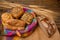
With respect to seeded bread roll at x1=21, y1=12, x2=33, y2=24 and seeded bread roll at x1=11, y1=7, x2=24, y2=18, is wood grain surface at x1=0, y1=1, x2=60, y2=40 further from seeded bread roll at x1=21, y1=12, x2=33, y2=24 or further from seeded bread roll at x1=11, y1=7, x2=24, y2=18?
seeded bread roll at x1=11, y1=7, x2=24, y2=18

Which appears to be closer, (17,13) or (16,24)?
(16,24)

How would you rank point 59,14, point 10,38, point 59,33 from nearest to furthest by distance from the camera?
point 10,38, point 59,33, point 59,14

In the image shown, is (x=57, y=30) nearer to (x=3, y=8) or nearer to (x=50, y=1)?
(x=50, y=1)

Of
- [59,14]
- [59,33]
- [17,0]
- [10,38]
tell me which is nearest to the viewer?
[10,38]

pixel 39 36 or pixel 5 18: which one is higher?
pixel 5 18

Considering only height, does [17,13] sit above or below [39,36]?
above

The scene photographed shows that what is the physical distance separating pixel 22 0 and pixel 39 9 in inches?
10.1

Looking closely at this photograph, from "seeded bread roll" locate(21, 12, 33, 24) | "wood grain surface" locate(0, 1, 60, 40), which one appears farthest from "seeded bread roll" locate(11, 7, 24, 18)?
"wood grain surface" locate(0, 1, 60, 40)

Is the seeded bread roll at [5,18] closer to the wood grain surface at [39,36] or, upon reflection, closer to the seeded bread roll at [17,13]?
the seeded bread roll at [17,13]

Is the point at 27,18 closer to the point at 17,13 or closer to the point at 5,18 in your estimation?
the point at 17,13

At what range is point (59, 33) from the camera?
1.61 metres

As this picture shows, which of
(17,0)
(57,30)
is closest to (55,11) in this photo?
(57,30)

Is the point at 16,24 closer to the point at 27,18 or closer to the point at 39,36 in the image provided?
the point at 27,18

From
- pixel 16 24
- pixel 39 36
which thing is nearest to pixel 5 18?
pixel 16 24
